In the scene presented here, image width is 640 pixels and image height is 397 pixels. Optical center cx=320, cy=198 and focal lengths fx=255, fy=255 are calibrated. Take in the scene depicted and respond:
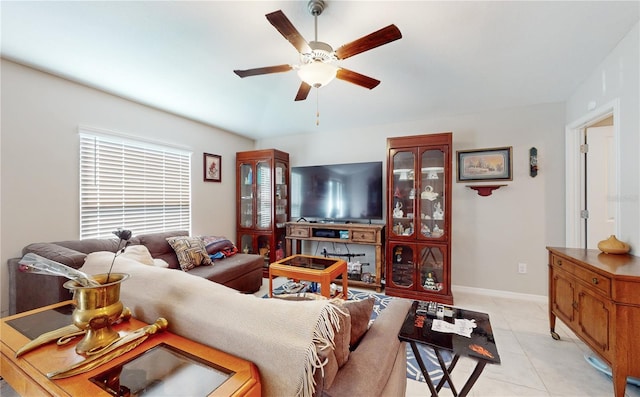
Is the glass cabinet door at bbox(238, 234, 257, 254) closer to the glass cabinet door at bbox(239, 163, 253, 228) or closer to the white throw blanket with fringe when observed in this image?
the glass cabinet door at bbox(239, 163, 253, 228)

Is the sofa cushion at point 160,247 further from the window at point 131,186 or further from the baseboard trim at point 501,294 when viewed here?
the baseboard trim at point 501,294

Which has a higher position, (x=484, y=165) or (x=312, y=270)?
(x=484, y=165)

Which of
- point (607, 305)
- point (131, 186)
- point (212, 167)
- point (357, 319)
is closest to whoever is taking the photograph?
point (357, 319)

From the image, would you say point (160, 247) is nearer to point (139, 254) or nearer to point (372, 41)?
point (139, 254)

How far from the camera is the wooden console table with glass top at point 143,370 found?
0.70 metres

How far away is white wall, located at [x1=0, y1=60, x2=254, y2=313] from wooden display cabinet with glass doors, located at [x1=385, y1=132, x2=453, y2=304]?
318cm

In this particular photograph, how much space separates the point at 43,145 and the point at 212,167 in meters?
1.83

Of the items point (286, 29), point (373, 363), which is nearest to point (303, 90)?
point (286, 29)

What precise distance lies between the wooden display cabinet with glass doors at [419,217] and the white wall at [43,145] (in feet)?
10.4

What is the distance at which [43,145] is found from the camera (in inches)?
88.5

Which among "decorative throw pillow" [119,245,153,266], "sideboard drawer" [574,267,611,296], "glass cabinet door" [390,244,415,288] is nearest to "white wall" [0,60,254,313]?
"decorative throw pillow" [119,245,153,266]

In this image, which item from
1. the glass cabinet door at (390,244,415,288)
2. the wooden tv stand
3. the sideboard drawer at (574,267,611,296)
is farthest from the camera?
the wooden tv stand

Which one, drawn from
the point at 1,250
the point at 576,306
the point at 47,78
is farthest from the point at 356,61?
the point at 1,250

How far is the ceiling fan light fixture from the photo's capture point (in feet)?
5.17
